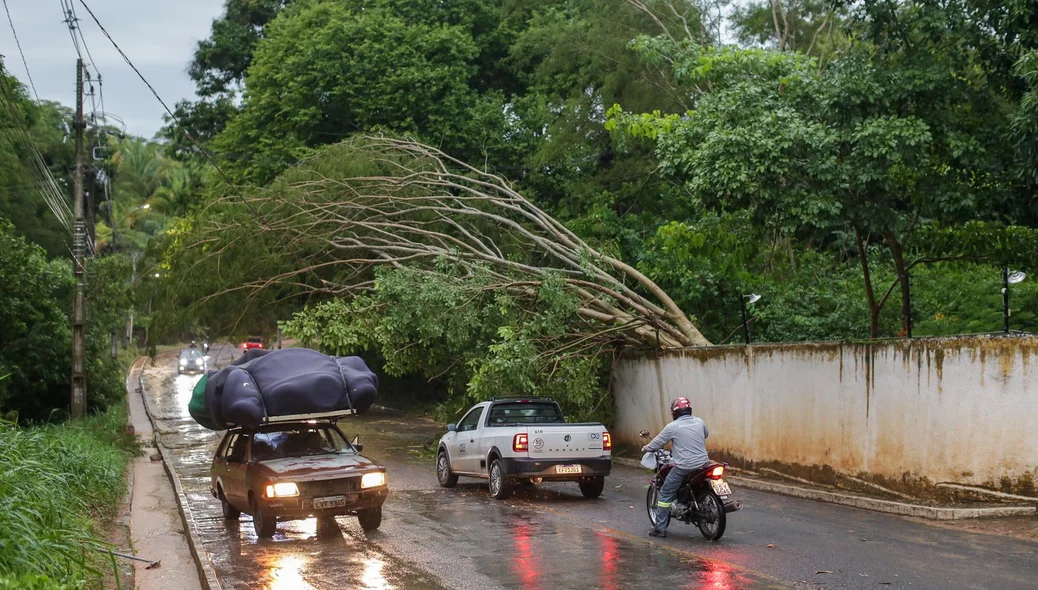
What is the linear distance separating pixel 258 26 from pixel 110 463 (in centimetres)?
3135

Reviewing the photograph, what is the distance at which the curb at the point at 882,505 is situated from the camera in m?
12.0

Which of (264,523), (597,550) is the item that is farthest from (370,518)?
(597,550)

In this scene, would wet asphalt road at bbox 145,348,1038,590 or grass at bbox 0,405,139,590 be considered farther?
wet asphalt road at bbox 145,348,1038,590

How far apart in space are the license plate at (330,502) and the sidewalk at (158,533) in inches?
57.0

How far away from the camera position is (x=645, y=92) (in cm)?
2855

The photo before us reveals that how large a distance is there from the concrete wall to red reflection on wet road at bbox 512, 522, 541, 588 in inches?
216

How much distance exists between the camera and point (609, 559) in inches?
390

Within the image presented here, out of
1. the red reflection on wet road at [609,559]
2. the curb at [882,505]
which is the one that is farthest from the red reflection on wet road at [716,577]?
the curb at [882,505]

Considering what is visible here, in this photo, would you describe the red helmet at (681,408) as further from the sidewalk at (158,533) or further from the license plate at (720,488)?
the sidewalk at (158,533)

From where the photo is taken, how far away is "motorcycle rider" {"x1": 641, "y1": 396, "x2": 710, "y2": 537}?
36.3 ft

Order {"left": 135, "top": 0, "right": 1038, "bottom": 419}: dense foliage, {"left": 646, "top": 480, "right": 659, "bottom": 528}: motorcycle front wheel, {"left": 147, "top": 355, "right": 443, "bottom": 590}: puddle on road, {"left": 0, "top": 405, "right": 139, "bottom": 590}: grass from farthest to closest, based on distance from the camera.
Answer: {"left": 135, "top": 0, "right": 1038, "bottom": 419}: dense foliage → {"left": 646, "top": 480, "right": 659, "bottom": 528}: motorcycle front wheel → {"left": 147, "top": 355, "right": 443, "bottom": 590}: puddle on road → {"left": 0, "top": 405, "right": 139, "bottom": 590}: grass

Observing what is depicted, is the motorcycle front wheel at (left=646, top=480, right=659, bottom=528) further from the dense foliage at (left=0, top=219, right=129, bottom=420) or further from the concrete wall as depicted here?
the dense foliage at (left=0, top=219, right=129, bottom=420)

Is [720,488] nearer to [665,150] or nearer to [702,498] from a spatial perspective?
[702,498]

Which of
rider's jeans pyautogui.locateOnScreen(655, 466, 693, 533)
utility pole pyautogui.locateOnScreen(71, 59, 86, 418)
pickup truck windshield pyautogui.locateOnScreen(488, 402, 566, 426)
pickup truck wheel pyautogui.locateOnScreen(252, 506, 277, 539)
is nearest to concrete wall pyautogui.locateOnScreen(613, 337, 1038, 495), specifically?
pickup truck windshield pyautogui.locateOnScreen(488, 402, 566, 426)
